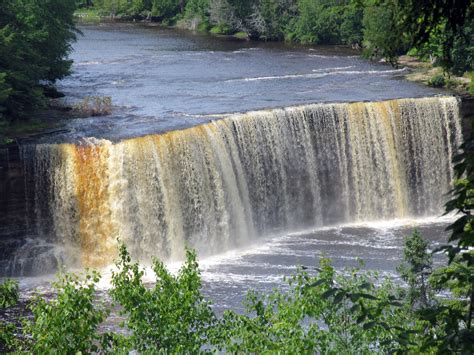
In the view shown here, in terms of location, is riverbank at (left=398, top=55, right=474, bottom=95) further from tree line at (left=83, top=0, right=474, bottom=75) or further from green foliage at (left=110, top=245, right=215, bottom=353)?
green foliage at (left=110, top=245, right=215, bottom=353)

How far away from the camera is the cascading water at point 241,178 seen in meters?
23.1

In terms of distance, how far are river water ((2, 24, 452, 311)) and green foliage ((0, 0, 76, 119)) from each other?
145cm

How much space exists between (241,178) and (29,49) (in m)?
8.04

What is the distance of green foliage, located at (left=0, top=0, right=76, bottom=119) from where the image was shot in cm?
2569

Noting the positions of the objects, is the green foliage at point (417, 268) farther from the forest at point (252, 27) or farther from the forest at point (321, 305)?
the forest at point (252, 27)

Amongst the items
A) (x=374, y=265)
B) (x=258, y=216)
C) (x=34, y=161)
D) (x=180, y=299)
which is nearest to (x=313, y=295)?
(x=180, y=299)

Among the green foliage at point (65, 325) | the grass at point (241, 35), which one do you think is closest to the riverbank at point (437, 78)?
the grass at point (241, 35)

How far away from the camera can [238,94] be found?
101 feet

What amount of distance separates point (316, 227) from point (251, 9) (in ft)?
92.7

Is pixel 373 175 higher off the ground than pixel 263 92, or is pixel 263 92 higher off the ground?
pixel 263 92

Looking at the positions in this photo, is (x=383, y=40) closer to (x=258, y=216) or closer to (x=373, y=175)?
(x=258, y=216)

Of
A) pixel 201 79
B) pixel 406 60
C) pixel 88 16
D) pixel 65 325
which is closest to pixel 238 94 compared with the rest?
pixel 201 79

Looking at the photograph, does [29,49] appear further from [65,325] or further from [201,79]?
[65,325]

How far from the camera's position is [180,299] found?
9.67 metres
